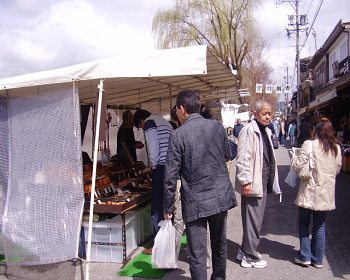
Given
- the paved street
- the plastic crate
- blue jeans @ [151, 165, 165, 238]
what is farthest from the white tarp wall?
blue jeans @ [151, 165, 165, 238]

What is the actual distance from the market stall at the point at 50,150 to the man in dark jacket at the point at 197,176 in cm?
85

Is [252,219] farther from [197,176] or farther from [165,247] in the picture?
[197,176]

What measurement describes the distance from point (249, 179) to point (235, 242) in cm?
173

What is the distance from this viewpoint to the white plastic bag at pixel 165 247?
4.23 metres

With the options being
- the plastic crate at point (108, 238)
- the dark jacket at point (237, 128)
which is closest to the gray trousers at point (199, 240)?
the plastic crate at point (108, 238)

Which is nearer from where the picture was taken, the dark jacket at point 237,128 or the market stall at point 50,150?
the market stall at point 50,150

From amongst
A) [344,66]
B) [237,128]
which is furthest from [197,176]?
[344,66]

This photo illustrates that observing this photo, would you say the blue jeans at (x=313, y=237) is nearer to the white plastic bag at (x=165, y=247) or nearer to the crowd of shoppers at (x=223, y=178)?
the crowd of shoppers at (x=223, y=178)

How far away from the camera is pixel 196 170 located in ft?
12.0

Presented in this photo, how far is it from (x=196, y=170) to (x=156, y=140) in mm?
1536

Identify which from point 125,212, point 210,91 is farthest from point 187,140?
point 210,91

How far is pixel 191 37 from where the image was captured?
25.9 m

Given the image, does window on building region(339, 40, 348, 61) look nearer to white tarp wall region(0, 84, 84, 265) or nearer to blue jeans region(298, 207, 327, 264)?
blue jeans region(298, 207, 327, 264)

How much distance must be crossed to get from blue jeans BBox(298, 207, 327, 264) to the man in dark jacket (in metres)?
1.42
